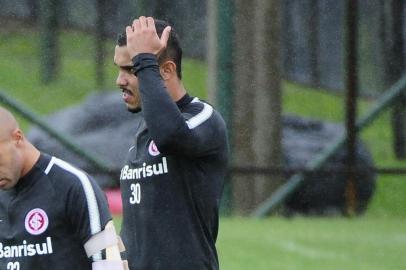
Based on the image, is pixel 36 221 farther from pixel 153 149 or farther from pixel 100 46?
pixel 100 46

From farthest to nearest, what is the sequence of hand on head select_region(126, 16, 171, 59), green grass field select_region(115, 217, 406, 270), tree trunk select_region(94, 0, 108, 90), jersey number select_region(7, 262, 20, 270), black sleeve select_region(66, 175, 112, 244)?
tree trunk select_region(94, 0, 108, 90) → green grass field select_region(115, 217, 406, 270) → hand on head select_region(126, 16, 171, 59) → jersey number select_region(7, 262, 20, 270) → black sleeve select_region(66, 175, 112, 244)

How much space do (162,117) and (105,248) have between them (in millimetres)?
743

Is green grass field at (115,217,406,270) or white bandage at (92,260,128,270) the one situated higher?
white bandage at (92,260,128,270)

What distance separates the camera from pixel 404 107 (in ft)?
Answer: 44.9

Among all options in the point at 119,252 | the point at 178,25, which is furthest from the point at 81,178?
the point at 178,25

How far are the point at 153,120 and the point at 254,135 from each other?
7391 millimetres

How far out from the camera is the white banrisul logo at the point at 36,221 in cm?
593

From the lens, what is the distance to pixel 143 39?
6539 millimetres

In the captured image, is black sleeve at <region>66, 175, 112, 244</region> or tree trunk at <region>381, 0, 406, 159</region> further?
tree trunk at <region>381, 0, 406, 159</region>

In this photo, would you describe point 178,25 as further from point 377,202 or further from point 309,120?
point 377,202

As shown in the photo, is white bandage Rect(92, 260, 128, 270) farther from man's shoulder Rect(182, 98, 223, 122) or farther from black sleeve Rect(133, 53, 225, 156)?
man's shoulder Rect(182, 98, 223, 122)

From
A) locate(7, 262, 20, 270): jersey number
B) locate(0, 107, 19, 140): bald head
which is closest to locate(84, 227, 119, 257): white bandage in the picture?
locate(7, 262, 20, 270): jersey number

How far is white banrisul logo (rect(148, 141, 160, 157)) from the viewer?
6581mm

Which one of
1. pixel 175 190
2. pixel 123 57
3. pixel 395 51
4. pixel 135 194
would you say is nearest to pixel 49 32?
pixel 395 51
